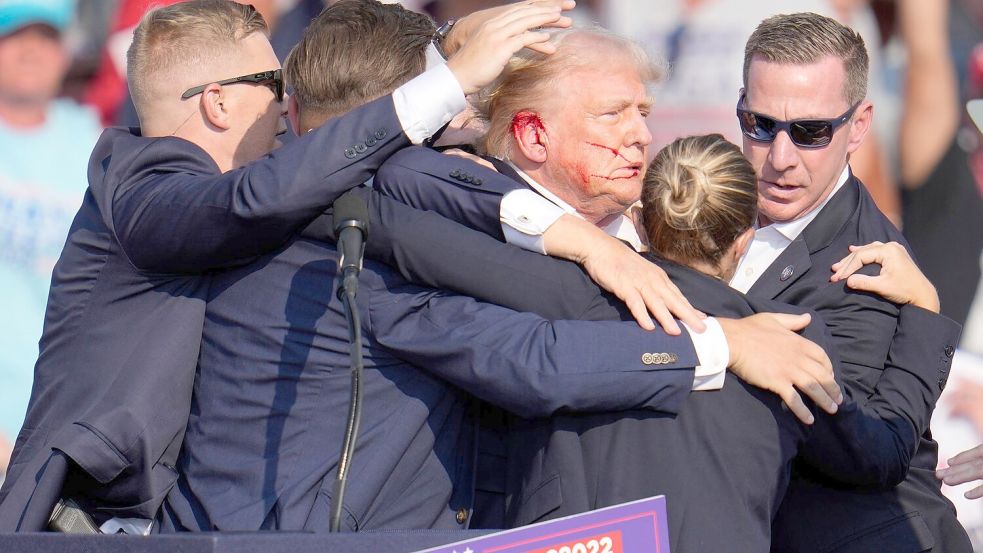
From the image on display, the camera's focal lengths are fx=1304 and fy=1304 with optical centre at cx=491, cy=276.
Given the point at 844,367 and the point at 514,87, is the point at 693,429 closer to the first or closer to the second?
the point at 844,367

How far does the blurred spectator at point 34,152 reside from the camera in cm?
530

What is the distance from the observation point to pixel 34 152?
5375 millimetres

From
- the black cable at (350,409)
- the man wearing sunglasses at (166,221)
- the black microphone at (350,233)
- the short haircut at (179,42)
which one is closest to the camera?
the black cable at (350,409)

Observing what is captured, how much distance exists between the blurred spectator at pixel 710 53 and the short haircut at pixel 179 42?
2093 mm

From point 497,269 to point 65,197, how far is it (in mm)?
3572

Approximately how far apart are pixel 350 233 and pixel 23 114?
3772 millimetres

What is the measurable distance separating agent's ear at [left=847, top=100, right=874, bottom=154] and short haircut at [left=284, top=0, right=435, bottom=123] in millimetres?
1064

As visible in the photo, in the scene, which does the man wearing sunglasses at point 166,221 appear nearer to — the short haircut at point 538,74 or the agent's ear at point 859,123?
the short haircut at point 538,74

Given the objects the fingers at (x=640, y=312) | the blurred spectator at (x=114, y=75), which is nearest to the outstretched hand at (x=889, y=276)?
the fingers at (x=640, y=312)

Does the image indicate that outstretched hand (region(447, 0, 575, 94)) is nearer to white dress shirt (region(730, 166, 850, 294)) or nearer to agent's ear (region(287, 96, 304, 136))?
agent's ear (region(287, 96, 304, 136))

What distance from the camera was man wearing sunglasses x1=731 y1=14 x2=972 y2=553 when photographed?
258 centimetres

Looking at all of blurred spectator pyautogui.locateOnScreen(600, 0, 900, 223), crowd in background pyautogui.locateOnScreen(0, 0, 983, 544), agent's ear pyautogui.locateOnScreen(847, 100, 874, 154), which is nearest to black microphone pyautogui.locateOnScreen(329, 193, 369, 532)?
agent's ear pyautogui.locateOnScreen(847, 100, 874, 154)

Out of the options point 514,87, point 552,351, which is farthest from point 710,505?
point 514,87

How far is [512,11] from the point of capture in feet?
8.00
